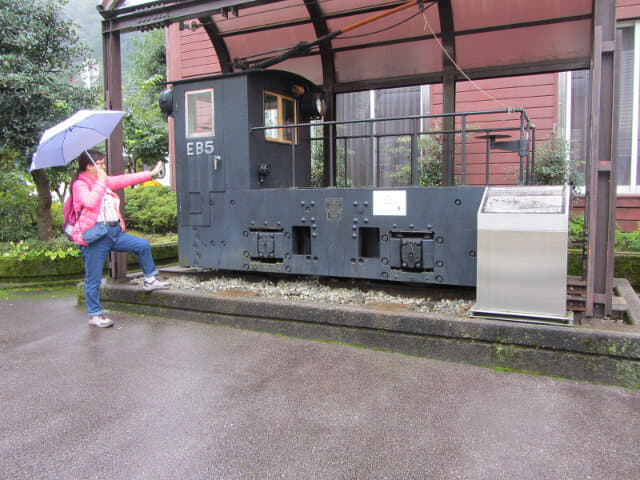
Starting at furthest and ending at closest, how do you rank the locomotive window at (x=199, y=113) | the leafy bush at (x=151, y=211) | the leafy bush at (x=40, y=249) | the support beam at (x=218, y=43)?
1. the leafy bush at (x=151, y=211)
2. the leafy bush at (x=40, y=249)
3. the support beam at (x=218, y=43)
4. the locomotive window at (x=199, y=113)

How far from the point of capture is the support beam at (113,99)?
6434 mm

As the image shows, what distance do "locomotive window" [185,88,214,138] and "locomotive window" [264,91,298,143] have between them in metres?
0.75

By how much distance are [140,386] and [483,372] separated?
2.83m

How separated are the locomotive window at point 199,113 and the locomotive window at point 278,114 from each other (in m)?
0.75

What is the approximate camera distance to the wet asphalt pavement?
2766 mm

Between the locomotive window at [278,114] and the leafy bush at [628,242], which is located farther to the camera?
the leafy bush at [628,242]

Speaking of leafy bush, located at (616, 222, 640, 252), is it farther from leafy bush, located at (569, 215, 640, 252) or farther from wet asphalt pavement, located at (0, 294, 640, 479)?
wet asphalt pavement, located at (0, 294, 640, 479)

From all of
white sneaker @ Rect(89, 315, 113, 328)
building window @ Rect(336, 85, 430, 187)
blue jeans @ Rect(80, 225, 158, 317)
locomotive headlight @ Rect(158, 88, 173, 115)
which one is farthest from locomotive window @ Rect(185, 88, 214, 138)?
building window @ Rect(336, 85, 430, 187)

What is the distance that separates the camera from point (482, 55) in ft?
22.1

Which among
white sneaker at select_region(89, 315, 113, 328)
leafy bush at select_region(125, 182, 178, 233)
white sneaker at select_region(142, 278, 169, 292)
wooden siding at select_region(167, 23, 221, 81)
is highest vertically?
wooden siding at select_region(167, 23, 221, 81)

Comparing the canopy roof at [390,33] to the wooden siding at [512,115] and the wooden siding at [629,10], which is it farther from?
the wooden siding at [629,10]

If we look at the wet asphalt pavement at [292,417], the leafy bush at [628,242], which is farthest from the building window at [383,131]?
the wet asphalt pavement at [292,417]

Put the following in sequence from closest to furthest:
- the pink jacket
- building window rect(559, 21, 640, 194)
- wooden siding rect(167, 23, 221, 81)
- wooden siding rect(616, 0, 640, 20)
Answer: the pink jacket < wooden siding rect(616, 0, 640, 20) < building window rect(559, 21, 640, 194) < wooden siding rect(167, 23, 221, 81)

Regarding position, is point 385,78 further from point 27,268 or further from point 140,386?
point 27,268
